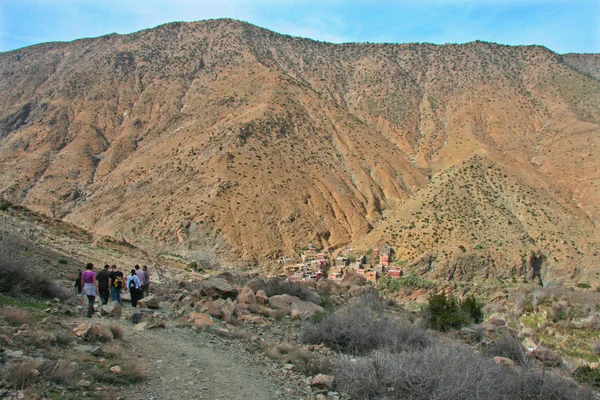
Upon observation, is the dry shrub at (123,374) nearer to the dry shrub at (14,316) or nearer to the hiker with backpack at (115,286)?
the dry shrub at (14,316)

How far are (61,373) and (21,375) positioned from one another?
55 cm

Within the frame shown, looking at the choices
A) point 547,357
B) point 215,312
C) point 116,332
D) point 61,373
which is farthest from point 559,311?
point 61,373

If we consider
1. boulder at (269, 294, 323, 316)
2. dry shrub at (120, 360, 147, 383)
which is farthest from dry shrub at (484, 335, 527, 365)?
dry shrub at (120, 360, 147, 383)

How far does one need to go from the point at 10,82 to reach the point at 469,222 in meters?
99.4

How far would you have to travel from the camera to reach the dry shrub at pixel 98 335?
8714 mm

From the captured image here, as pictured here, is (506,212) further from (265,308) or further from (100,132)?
(100,132)

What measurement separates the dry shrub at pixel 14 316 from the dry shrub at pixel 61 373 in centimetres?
224

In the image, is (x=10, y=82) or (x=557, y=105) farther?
(x=10, y=82)

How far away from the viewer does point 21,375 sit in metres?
6.09

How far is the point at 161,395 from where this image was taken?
7105 mm

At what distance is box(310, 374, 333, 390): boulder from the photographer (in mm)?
8516

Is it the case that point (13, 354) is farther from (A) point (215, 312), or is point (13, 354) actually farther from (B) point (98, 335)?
(A) point (215, 312)

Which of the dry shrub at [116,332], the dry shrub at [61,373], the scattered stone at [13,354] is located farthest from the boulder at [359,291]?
the scattered stone at [13,354]

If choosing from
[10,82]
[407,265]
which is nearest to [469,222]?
[407,265]
